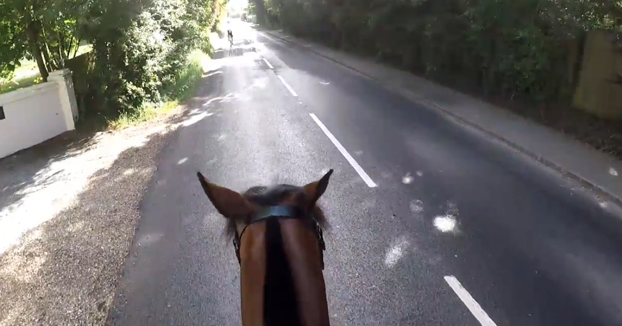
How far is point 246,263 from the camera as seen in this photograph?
178 cm

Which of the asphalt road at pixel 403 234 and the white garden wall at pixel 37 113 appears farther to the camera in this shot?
the white garden wall at pixel 37 113

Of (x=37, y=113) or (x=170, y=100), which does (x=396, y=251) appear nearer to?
(x=37, y=113)

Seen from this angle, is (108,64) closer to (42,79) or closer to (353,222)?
(42,79)

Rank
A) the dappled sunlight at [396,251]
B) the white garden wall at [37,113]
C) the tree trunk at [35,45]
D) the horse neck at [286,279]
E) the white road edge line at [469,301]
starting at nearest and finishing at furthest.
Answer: the horse neck at [286,279] → the white road edge line at [469,301] → the dappled sunlight at [396,251] → the white garden wall at [37,113] → the tree trunk at [35,45]

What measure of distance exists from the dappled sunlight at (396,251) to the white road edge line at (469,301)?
62cm

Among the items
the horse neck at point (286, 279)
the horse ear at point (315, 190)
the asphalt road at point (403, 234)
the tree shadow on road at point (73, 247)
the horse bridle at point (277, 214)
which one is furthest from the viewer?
the tree shadow on road at point (73, 247)

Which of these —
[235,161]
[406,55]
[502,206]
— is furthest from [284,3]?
[502,206]

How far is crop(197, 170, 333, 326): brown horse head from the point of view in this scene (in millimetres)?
1630

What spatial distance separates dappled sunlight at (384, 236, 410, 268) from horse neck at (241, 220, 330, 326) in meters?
3.78

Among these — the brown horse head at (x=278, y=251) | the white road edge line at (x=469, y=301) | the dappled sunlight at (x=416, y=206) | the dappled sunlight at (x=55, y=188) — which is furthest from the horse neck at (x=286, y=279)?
the dappled sunlight at (x=55, y=188)

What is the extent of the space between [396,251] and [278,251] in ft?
13.8

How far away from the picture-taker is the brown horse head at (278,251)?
1.63m

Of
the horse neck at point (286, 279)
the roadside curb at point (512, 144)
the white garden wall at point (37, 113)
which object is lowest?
the roadside curb at point (512, 144)

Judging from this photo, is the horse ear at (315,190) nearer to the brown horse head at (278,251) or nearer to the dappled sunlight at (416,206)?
the brown horse head at (278,251)
